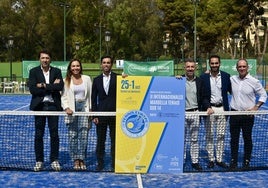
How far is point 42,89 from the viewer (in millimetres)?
7855

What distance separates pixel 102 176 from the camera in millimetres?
A: 7766

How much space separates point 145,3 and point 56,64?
50357 millimetres

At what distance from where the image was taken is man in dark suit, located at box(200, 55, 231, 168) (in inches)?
320

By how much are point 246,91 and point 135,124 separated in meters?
1.96

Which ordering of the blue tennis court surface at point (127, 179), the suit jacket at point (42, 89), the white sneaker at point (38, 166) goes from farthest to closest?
the white sneaker at point (38, 166)
the suit jacket at point (42, 89)
the blue tennis court surface at point (127, 179)

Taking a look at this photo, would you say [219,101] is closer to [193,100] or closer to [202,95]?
[202,95]

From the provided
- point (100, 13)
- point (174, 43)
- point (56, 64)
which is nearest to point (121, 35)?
point (100, 13)

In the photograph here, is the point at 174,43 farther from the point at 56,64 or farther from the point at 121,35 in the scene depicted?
the point at 56,64

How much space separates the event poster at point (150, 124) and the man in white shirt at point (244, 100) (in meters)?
1.08

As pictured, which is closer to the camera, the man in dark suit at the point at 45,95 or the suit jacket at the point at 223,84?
the man in dark suit at the point at 45,95

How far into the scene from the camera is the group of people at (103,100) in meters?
7.95

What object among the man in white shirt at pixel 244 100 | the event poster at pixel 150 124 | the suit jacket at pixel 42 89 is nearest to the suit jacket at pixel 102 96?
the event poster at pixel 150 124

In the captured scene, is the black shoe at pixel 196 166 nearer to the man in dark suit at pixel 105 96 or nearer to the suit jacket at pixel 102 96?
the man in dark suit at pixel 105 96

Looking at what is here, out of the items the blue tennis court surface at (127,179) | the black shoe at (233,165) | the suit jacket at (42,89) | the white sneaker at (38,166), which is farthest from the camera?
the black shoe at (233,165)
